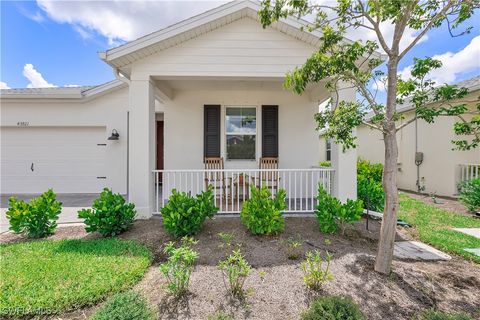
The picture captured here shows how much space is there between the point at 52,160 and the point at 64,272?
6.69m

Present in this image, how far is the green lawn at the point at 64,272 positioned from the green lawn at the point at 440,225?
15.9 ft

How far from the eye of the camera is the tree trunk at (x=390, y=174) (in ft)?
9.37

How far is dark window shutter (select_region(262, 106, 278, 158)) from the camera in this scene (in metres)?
6.61

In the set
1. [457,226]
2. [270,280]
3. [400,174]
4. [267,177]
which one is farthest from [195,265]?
[400,174]

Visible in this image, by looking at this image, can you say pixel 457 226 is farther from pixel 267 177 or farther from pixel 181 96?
pixel 181 96

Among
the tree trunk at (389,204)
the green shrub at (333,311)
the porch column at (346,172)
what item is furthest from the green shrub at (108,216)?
the porch column at (346,172)

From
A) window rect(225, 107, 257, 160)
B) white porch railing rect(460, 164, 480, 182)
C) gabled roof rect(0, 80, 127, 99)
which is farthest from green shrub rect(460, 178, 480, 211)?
gabled roof rect(0, 80, 127, 99)

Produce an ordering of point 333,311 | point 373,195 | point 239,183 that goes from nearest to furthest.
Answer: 1. point 333,311
2. point 373,195
3. point 239,183

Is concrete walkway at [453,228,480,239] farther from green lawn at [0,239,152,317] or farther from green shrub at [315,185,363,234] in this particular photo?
green lawn at [0,239,152,317]

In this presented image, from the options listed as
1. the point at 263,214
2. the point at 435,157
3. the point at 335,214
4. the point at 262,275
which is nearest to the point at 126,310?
the point at 262,275

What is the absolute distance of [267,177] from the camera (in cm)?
571

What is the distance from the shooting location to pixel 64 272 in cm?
290

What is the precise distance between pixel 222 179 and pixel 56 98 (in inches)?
255

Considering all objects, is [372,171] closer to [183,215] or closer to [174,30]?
[183,215]
